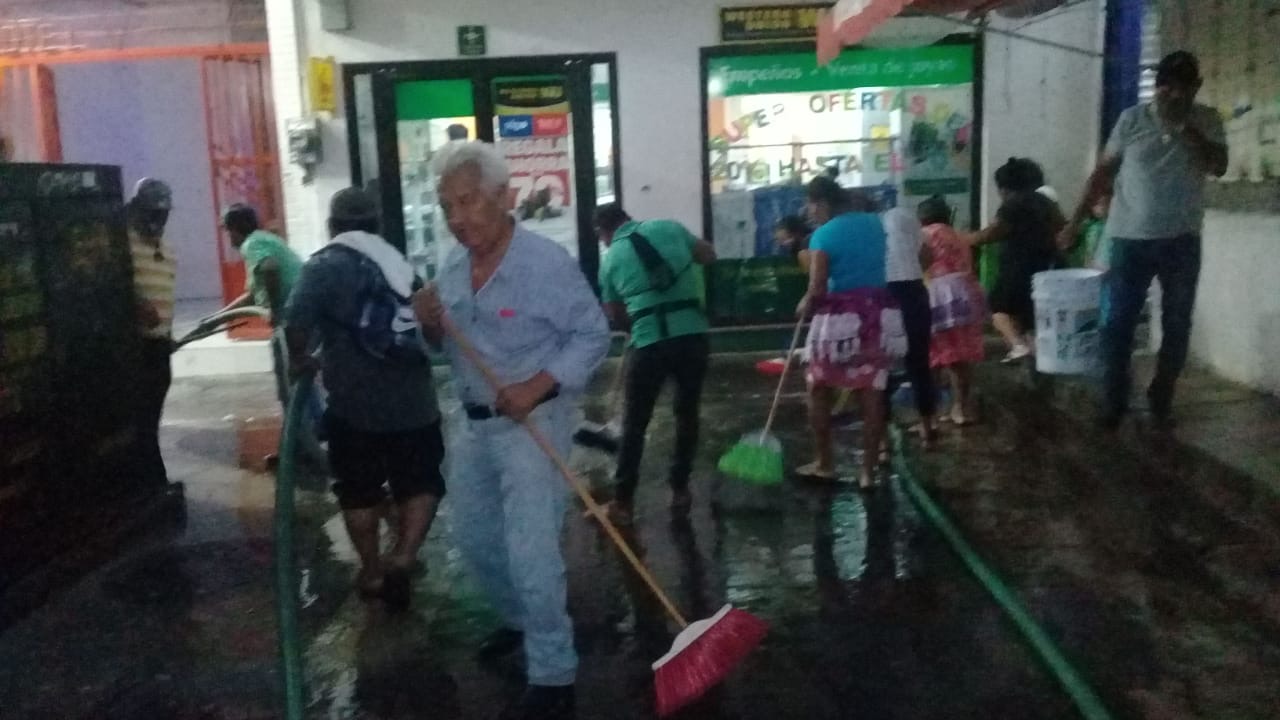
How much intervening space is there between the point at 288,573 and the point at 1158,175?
17.0ft

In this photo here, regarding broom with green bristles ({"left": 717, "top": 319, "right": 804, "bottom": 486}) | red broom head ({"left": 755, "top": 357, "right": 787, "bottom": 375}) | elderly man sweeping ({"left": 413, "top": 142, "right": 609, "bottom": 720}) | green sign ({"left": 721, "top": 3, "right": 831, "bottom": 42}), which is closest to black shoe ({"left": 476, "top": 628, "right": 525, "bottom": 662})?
elderly man sweeping ({"left": 413, "top": 142, "right": 609, "bottom": 720})

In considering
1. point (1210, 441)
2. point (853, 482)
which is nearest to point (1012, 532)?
point (853, 482)

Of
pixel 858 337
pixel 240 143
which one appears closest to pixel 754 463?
pixel 858 337

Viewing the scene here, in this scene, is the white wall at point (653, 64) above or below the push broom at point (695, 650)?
above

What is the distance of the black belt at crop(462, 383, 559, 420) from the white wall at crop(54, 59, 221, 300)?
39.8 ft

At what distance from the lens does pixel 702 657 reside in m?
3.64

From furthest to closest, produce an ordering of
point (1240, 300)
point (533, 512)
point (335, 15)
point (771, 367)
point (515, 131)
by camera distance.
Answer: point (515, 131), point (335, 15), point (771, 367), point (1240, 300), point (533, 512)

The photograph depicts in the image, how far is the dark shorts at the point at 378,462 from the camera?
188 inches

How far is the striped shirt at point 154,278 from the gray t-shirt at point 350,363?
2049 millimetres

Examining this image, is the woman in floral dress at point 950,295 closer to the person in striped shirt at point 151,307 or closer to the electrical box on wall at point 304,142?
the person in striped shirt at point 151,307

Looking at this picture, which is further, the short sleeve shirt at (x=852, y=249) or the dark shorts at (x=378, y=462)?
the short sleeve shirt at (x=852, y=249)

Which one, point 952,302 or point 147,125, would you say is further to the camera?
point 147,125

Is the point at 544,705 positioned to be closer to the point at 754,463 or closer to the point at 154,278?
the point at 754,463

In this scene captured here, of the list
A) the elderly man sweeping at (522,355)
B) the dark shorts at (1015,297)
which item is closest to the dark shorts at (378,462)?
the elderly man sweeping at (522,355)
